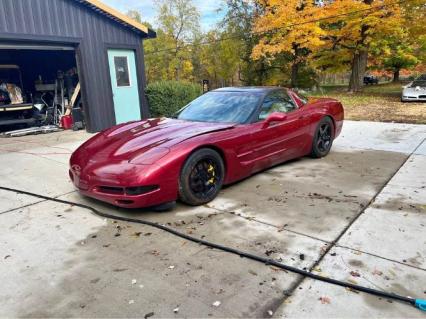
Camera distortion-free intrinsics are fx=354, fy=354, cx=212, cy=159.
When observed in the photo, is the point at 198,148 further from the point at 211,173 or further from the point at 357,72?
the point at 357,72

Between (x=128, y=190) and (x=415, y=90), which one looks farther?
(x=415, y=90)

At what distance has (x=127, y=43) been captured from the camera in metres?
9.88

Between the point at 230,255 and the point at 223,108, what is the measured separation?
242cm

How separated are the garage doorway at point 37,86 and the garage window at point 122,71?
1.20m

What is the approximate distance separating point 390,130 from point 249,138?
5422 mm

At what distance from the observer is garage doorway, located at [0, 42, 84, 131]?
34.4 ft

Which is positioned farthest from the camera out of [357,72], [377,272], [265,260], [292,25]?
[357,72]

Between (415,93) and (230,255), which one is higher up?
(415,93)

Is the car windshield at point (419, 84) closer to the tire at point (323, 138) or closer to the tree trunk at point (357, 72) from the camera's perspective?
the tree trunk at point (357, 72)

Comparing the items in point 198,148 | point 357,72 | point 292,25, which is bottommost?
point 198,148

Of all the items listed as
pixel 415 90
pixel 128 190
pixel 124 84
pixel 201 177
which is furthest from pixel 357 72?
pixel 128 190

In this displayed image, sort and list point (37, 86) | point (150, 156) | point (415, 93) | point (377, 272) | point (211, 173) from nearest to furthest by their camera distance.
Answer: point (377, 272), point (150, 156), point (211, 173), point (37, 86), point (415, 93)

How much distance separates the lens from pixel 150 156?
347 cm

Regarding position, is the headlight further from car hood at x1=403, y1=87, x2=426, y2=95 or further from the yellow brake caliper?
car hood at x1=403, y1=87, x2=426, y2=95
